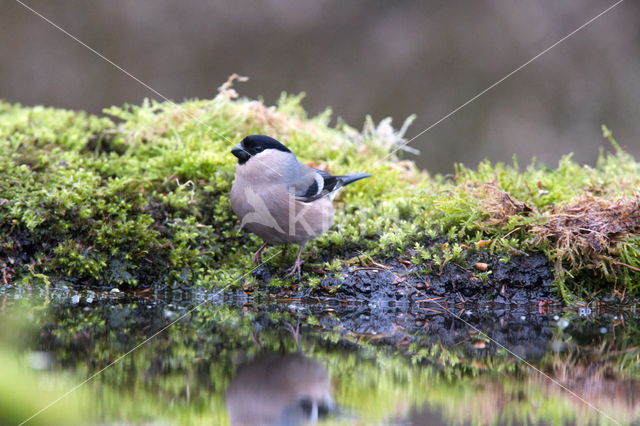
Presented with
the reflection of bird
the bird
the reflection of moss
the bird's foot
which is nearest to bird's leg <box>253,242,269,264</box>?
the bird

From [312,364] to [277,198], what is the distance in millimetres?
2121

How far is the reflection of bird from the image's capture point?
221 cm

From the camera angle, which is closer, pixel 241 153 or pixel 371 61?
pixel 241 153

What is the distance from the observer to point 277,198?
4688 mm

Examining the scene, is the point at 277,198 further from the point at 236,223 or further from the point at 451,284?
the point at 451,284

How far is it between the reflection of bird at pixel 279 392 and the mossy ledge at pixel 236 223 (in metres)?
1.71

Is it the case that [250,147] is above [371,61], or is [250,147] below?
below

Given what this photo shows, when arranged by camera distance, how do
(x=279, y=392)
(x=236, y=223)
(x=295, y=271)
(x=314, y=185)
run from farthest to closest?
1. (x=236, y=223)
2. (x=314, y=185)
3. (x=295, y=271)
4. (x=279, y=392)

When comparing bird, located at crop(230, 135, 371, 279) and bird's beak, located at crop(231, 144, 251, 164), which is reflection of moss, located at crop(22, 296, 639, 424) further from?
bird's beak, located at crop(231, 144, 251, 164)

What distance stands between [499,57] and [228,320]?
1035 centimetres

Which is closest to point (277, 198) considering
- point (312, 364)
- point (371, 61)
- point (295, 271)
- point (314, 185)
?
point (314, 185)

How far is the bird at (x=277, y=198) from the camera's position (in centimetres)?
460

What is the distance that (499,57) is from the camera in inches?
481

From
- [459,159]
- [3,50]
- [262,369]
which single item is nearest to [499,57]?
[459,159]
